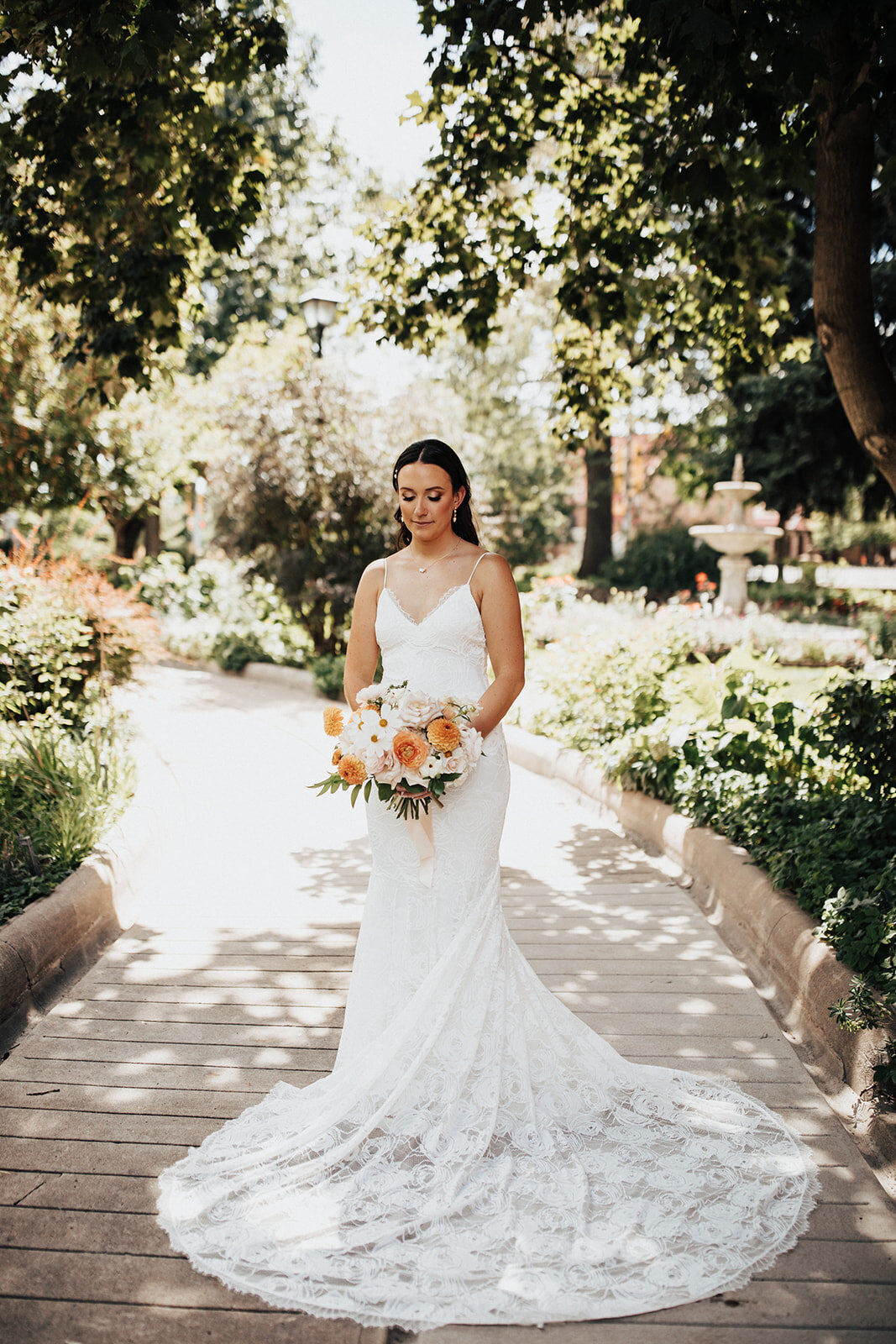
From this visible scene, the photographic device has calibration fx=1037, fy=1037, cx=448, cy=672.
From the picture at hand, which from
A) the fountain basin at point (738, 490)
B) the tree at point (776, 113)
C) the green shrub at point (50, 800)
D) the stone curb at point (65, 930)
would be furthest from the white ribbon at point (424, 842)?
the fountain basin at point (738, 490)

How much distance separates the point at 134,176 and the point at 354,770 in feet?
18.3

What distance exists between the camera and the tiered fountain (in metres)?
18.6

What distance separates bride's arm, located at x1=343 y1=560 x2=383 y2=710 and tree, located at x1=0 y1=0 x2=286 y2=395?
380 cm

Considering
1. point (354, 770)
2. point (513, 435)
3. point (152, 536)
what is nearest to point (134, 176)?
point (354, 770)

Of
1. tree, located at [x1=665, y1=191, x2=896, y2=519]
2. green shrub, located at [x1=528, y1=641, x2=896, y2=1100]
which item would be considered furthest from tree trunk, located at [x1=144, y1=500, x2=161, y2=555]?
green shrub, located at [x1=528, y1=641, x2=896, y2=1100]

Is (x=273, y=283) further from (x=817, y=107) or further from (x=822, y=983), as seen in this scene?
(x=822, y=983)

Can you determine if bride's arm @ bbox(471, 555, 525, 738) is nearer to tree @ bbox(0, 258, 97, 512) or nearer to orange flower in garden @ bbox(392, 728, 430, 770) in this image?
orange flower in garden @ bbox(392, 728, 430, 770)

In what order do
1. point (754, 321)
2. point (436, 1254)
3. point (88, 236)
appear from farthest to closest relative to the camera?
point (754, 321), point (88, 236), point (436, 1254)

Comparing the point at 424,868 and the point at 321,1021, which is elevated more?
the point at 424,868

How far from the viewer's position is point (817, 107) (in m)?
5.43

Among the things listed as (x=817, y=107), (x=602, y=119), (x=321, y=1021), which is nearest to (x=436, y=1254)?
(x=321, y=1021)

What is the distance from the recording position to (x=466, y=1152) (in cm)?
328

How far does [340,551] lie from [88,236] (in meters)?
9.17

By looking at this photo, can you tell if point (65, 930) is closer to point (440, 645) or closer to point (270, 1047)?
point (270, 1047)
